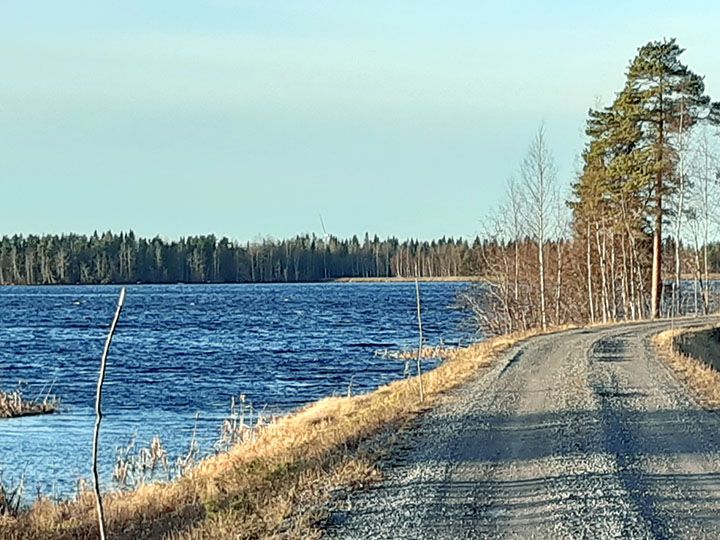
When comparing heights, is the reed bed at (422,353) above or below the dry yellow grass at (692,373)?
below

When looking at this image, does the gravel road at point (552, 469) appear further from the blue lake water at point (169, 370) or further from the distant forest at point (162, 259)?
the distant forest at point (162, 259)

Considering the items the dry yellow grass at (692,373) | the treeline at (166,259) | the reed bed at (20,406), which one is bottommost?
the reed bed at (20,406)

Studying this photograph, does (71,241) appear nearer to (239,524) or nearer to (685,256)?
(685,256)

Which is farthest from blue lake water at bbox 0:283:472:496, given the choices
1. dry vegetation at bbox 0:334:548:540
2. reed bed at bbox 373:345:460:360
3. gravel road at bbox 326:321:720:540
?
gravel road at bbox 326:321:720:540

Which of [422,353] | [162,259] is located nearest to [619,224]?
[422,353]

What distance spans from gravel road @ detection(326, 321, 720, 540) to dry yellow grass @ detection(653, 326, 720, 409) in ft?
1.35

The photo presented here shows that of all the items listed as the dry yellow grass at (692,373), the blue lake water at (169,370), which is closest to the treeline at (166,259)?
the blue lake water at (169,370)

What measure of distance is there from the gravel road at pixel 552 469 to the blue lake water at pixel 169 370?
361 centimetres

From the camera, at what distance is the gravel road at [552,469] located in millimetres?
9555

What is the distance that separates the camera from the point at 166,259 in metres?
176

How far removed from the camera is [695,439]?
46.9 ft

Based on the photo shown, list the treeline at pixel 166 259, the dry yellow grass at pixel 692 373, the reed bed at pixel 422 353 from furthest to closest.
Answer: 1. the treeline at pixel 166 259
2. the reed bed at pixel 422 353
3. the dry yellow grass at pixel 692 373

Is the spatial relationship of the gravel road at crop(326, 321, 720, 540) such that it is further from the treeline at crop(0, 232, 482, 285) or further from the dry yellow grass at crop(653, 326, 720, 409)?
the treeline at crop(0, 232, 482, 285)

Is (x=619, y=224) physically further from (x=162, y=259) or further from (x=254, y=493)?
(x=162, y=259)
